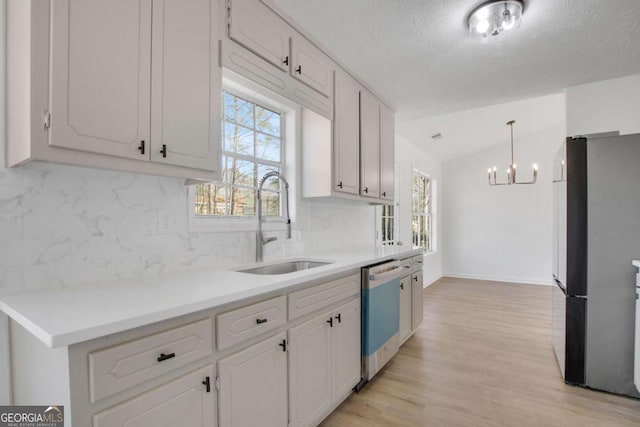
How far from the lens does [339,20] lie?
77.0 inches

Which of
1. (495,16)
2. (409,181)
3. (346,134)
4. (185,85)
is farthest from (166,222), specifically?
(409,181)

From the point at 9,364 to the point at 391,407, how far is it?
1.99 meters

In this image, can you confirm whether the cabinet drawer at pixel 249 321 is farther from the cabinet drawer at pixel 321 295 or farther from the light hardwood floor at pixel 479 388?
the light hardwood floor at pixel 479 388

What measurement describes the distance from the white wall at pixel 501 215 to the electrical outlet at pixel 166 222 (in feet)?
19.9

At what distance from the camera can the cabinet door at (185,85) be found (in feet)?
4.36

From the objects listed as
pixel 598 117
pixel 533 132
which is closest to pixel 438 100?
pixel 598 117

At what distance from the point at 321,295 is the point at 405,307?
1.47m

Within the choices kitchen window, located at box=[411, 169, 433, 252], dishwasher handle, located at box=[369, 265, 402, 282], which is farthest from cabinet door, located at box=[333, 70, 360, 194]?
kitchen window, located at box=[411, 169, 433, 252]

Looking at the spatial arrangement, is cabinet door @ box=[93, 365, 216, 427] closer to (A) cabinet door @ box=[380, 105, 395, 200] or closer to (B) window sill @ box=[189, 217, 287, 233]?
(B) window sill @ box=[189, 217, 287, 233]

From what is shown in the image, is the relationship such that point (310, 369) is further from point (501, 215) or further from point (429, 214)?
point (501, 215)

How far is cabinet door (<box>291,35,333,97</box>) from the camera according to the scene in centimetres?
204

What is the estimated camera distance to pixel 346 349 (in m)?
2.08

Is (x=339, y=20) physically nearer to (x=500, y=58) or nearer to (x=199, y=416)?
(x=500, y=58)

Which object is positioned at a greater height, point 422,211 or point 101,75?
point 101,75
